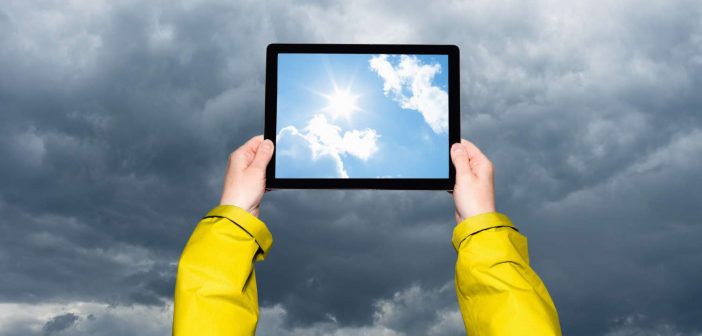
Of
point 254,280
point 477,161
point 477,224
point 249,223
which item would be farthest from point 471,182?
point 254,280

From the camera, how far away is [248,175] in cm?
733

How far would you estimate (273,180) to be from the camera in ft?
25.7

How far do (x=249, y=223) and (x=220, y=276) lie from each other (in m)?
0.65

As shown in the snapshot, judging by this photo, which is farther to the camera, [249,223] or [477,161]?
[477,161]

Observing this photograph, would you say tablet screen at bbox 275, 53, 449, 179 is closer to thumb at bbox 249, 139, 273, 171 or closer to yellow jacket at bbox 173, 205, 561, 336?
thumb at bbox 249, 139, 273, 171

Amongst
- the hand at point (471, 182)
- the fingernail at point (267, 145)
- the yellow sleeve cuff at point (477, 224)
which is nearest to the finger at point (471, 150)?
the hand at point (471, 182)

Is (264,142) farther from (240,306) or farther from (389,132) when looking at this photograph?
(240,306)

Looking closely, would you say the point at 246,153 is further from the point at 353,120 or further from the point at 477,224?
the point at 477,224

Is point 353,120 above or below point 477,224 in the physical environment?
above

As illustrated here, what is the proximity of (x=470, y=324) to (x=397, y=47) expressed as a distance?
348 cm

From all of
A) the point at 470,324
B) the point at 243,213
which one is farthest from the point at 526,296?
the point at 243,213

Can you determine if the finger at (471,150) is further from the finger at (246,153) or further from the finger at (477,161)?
the finger at (246,153)

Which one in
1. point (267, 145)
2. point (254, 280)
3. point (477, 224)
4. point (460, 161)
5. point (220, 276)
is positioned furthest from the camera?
point (267, 145)

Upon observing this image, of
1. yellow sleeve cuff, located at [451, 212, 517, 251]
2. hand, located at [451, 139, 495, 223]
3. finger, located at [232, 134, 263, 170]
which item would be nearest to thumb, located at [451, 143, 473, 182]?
hand, located at [451, 139, 495, 223]
